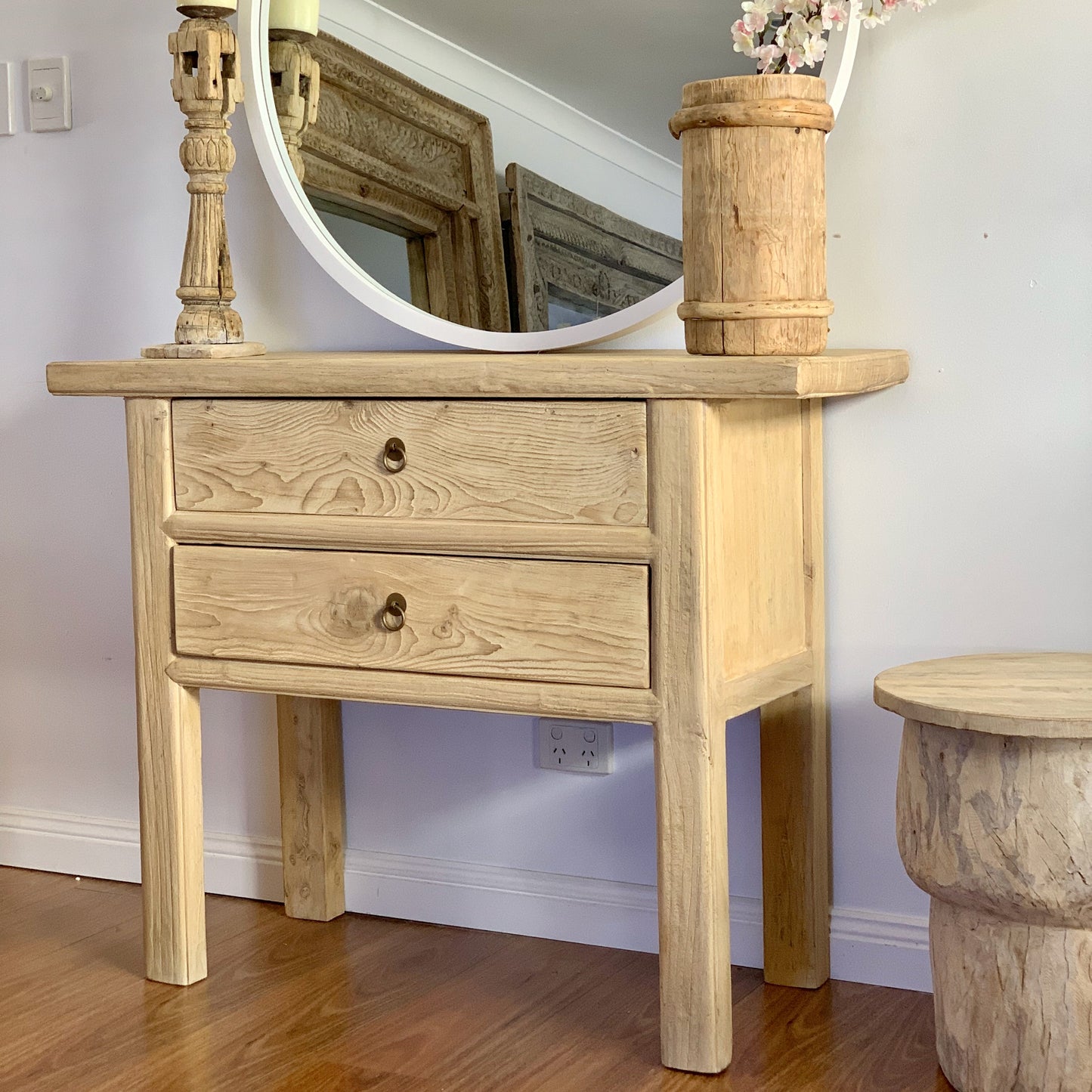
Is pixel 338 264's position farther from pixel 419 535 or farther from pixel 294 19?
pixel 419 535

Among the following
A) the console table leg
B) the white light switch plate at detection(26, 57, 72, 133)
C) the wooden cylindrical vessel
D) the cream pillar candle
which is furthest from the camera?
the white light switch plate at detection(26, 57, 72, 133)

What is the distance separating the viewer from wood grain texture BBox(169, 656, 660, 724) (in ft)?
4.68

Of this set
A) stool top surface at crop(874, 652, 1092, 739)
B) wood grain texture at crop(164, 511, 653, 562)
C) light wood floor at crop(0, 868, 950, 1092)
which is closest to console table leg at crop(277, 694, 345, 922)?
light wood floor at crop(0, 868, 950, 1092)

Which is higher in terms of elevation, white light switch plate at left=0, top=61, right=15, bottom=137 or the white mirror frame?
white light switch plate at left=0, top=61, right=15, bottom=137

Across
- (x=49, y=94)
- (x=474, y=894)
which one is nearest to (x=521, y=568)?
(x=474, y=894)

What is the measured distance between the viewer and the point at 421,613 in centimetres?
149

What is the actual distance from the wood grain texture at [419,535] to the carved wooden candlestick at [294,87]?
0.51 meters

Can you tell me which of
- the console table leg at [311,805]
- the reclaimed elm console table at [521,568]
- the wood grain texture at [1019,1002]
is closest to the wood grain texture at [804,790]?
the reclaimed elm console table at [521,568]

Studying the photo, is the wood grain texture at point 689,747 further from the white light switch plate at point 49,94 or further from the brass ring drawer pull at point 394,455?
the white light switch plate at point 49,94

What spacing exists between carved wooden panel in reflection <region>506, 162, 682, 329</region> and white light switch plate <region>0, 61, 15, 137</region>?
85cm

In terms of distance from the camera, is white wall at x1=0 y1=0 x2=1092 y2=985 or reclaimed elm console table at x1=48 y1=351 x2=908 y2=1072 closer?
reclaimed elm console table at x1=48 y1=351 x2=908 y2=1072

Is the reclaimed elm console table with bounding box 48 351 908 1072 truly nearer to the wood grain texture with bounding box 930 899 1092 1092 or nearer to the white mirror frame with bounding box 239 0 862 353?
the white mirror frame with bounding box 239 0 862 353

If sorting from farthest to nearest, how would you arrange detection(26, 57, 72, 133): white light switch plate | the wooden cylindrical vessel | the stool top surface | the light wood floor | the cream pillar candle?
detection(26, 57, 72, 133): white light switch plate, the cream pillar candle, the light wood floor, the wooden cylindrical vessel, the stool top surface

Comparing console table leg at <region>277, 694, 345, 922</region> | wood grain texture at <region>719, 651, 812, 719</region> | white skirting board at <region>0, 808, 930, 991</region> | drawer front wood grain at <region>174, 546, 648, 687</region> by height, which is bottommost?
white skirting board at <region>0, 808, 930, 991</region>
